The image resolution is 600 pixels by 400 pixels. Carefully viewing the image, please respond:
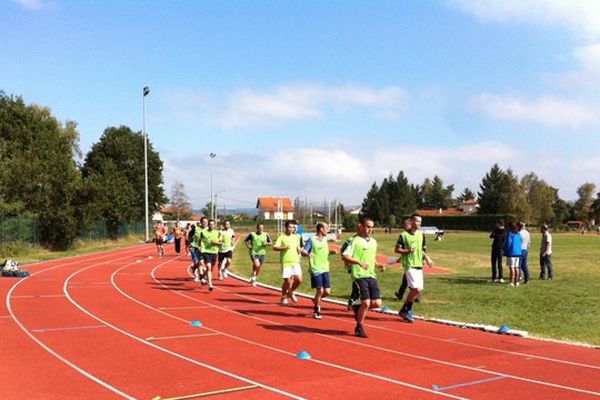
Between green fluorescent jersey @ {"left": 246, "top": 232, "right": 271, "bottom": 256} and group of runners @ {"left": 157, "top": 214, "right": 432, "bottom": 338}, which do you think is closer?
group of runners @ {"left": 157, "top": 214, "right": 432, "bottom": 338}

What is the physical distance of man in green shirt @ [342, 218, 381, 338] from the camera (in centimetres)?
895

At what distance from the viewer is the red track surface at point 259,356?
6.11 meters

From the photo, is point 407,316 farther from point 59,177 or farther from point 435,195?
point 435,195

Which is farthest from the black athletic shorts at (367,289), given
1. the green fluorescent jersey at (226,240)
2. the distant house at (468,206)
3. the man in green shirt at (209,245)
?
the distant house at (468,206)

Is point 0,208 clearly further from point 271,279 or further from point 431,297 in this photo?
point 431,297

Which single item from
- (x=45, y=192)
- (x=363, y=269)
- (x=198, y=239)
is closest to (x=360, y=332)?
(x=363, y=269)

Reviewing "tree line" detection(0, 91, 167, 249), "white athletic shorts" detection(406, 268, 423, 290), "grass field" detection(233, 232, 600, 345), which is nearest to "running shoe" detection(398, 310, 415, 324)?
"white athletic shorts" detection(406, 268, 423, 290)

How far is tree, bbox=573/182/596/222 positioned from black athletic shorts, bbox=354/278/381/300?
116324mm

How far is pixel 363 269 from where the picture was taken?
357 inches

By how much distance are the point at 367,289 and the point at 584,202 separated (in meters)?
126

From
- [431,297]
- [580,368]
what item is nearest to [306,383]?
[580,368]

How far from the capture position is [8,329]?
9.62 m

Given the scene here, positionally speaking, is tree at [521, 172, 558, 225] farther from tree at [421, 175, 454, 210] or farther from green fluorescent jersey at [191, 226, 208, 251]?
green fluorescent jersey at [191, 226, 208, 251]

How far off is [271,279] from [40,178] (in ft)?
82.7
